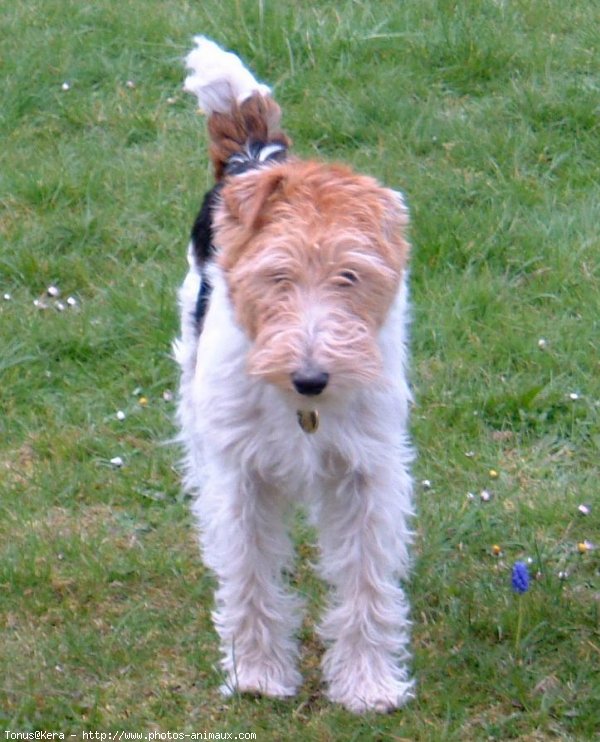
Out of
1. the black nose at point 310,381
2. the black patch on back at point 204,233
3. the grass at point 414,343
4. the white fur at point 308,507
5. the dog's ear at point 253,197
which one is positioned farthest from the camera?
the black patch on back at point 204,233

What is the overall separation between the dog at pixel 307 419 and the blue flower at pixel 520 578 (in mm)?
339

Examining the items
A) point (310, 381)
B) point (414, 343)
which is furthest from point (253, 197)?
point (414, 343)

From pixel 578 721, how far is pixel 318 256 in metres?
1.50

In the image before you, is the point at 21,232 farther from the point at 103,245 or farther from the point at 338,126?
the point at 338,126

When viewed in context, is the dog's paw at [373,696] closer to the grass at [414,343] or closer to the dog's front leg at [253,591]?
the grass at [414,343]

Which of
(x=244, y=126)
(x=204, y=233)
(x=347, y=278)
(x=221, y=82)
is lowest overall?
(x=204, y=233)

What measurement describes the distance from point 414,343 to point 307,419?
2.09m

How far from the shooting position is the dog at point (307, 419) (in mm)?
3602

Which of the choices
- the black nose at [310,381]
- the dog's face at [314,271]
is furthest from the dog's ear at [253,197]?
the black nose at [310,381]

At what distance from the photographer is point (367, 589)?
13.4 ft

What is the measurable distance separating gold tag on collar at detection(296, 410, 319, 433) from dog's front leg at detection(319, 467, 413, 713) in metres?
0.28

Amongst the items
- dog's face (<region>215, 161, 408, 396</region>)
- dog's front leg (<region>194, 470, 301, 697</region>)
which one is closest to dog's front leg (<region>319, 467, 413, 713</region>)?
dog's front leg (<region>194, 470, 301, 697</region>)

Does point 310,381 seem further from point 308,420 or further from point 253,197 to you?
point 253,197

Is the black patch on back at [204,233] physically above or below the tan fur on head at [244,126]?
below
